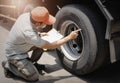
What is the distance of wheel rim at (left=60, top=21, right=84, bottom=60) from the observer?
14.2 feet

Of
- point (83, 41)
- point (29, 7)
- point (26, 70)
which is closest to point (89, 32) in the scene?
point (83, 41)

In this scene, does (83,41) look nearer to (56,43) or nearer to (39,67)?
(56,43)

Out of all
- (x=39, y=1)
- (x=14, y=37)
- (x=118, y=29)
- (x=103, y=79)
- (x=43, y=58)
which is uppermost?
(x=39, y=1)

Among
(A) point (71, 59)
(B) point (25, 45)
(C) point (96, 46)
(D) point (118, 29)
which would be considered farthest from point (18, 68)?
(D) point (118, 29)

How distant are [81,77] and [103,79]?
32cm

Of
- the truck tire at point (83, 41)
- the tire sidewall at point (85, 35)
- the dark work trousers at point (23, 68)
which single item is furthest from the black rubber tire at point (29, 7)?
the dark work trousers at point (23, 68)

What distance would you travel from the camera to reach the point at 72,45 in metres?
4.54

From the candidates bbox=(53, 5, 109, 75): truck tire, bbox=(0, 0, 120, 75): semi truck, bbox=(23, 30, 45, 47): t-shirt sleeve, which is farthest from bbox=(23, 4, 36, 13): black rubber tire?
bbox=(23, 30, 45, 47): t-shirt sleeve

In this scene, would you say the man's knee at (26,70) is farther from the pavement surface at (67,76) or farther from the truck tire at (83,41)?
the truck tire at (83,41)

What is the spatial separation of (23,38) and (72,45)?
88 cm

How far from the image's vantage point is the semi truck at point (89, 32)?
3.62m

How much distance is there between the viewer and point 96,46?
3.82 metres

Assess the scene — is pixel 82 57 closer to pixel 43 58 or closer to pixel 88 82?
pixel 88 82

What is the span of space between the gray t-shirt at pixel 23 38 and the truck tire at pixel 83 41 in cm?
60
